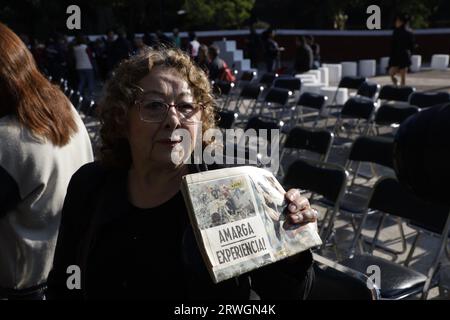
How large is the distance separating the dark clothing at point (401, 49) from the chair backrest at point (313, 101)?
16.6ft

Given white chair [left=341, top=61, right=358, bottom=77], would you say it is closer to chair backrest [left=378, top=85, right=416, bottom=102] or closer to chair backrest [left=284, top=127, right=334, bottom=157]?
chair backrest [left=378, top=85, right=416, bottom=102]

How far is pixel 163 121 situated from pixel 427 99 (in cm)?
636

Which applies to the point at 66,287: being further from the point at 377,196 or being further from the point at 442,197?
the point at 377,196

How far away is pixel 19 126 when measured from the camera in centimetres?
194

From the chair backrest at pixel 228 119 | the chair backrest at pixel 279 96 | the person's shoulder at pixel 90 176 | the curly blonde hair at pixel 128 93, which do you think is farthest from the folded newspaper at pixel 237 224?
the chair backrest at pixel 279 96

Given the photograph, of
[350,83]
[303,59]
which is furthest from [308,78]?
[350,83]

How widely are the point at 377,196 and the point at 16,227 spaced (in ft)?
8.24

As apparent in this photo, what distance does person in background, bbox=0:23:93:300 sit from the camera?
193cm

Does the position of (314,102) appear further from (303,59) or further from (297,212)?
(297,212)

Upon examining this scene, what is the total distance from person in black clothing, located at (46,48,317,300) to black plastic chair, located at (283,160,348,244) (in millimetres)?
2127

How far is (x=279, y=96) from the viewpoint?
8156 millimetres

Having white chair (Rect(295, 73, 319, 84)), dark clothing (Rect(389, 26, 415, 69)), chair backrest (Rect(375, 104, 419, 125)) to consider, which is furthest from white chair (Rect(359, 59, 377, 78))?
chair backrest (Rect(375, 104, 419, 125))

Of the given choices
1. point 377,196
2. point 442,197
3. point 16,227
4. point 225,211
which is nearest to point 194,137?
point 225,211
